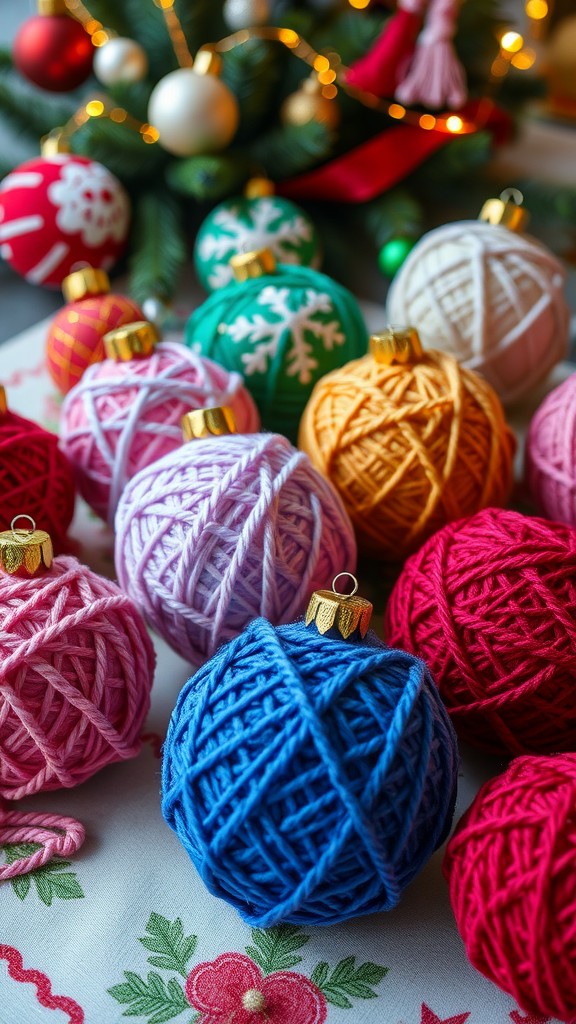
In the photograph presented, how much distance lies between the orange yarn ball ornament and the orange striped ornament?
0.29 metres

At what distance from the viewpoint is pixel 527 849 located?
60cm

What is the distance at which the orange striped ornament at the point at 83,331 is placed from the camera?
1.07 m

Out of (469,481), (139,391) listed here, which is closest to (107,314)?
(139,391)

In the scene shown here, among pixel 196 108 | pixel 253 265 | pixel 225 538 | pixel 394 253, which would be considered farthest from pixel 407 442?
pixel 196 108

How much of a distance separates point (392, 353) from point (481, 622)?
307 millimetres

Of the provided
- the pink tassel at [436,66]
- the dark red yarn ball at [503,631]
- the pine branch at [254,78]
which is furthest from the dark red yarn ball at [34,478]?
the pink tassel at [436,66]

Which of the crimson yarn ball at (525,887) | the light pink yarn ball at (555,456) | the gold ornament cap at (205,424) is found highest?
the gold ornament cap at (205,424)

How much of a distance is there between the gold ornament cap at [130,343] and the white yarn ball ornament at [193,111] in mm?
444

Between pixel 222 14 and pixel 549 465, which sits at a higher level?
pixel 222 14

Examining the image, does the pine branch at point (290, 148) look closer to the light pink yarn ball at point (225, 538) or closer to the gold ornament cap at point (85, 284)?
the gold ornament cap at point (85, 284)

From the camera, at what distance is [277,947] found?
27.0 inches

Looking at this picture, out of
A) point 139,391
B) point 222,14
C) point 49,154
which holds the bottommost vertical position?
point 139,391

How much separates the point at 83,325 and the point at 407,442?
43 centimetres

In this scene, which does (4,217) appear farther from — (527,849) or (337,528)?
(527,849)
